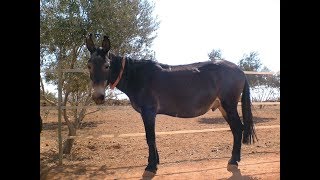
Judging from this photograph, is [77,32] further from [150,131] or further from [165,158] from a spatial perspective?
[165,158]

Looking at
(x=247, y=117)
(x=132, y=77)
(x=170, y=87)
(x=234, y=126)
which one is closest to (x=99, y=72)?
(x=132, y=77)

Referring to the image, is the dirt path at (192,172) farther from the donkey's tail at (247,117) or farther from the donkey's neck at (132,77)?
the donkey's neck at (132,77)

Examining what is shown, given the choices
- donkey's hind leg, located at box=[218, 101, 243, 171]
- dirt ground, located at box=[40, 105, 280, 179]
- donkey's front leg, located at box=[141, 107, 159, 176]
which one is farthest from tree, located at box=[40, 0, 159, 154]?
donkey's hind leg, located at box=[218, 101, 243, 171]

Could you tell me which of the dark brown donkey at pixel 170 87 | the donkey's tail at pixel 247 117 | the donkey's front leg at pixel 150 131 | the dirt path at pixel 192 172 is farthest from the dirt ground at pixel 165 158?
the donkey's tail at pixel 247 117

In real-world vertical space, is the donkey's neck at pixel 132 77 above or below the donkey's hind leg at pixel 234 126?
above

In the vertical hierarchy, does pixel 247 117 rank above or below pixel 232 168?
above

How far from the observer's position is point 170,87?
4801 millimetres

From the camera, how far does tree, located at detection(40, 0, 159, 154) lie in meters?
5.54

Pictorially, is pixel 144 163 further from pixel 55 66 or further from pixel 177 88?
pixel 55 66

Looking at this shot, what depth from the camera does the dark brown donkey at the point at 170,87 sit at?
176 inches

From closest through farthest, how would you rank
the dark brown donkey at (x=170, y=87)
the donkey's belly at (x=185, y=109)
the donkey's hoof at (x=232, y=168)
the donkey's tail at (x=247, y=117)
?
the dark brown donkey at (x=170, y=87)
the donkey's belly at (x=185, y=109)
the donkey's hoof at (x=232, y=168)
the donkey's tail at (x=247, y=117)

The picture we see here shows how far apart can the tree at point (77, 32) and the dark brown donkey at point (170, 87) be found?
123cm

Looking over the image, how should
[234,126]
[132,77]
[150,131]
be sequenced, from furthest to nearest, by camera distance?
[234,126], [132,77], [150,131]

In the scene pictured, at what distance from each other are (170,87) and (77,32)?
222cm
